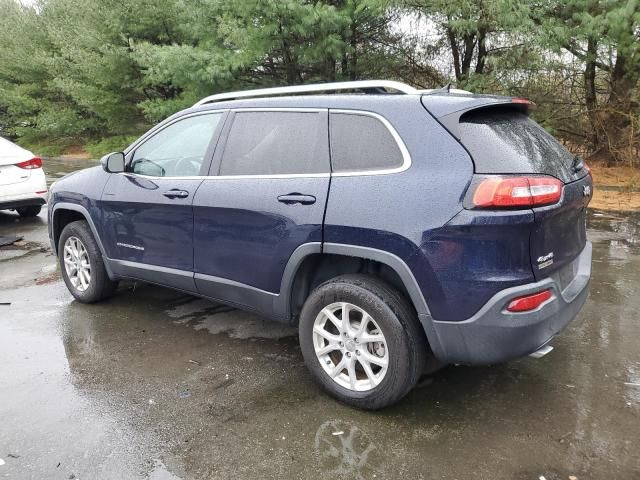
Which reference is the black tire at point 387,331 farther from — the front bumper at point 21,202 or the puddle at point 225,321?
→ the front bumper at point 21,202

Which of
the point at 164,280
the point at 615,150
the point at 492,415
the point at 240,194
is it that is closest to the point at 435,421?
the point at 492,415

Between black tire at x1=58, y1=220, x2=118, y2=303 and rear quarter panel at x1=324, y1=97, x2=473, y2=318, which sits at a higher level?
rear quarter panel at x1=324, y1=97, x2=473, y2=318

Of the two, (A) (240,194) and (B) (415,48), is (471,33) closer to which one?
(B) (415,48)

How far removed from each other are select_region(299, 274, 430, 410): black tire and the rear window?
2.76 feet

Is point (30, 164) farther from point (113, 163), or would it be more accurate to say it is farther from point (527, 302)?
point (527, 302)

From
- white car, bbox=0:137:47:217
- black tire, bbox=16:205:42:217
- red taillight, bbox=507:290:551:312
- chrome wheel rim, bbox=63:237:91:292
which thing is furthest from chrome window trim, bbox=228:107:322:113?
black tire, bbox=16:205:42:217

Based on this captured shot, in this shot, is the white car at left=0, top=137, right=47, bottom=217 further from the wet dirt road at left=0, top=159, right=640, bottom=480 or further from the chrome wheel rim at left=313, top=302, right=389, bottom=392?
the chrome wheel rim at left=313, top=302, right=389, bottom=392

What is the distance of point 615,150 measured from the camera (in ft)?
39.4

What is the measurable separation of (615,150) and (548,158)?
1038cm

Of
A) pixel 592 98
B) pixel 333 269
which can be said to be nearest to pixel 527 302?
pixel 333 269

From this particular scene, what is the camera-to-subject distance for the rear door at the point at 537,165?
2.81 m

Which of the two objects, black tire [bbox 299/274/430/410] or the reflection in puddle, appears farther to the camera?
black tire [bbox 299/274/430/410]

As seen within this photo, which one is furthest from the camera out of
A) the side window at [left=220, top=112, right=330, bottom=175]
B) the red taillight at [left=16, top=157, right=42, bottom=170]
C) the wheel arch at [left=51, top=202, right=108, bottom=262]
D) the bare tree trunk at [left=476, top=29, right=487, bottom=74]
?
the bare tree trunk at [left=476, top=29, right=487, bottom=74]

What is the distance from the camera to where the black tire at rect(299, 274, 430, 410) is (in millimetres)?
2963
